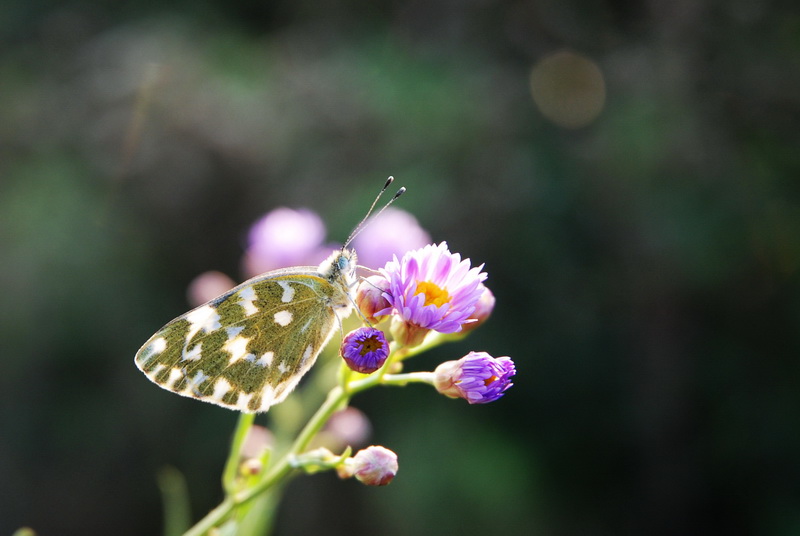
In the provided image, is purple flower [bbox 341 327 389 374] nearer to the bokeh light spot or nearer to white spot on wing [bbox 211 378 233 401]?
white spot on wing [bbox 211 378 233 401]

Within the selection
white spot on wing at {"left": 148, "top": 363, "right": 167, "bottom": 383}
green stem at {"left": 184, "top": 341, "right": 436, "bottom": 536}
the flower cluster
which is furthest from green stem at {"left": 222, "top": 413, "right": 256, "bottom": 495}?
the flower cluster

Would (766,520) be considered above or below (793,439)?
below

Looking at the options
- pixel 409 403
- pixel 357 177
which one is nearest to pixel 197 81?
pixel 357 177

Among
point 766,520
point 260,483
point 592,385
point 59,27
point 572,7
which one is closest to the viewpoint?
point 260,483

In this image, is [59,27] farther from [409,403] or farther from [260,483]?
[260,483]

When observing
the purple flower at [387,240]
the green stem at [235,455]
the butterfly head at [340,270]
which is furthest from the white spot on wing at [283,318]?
the purple flower at [387,240]
